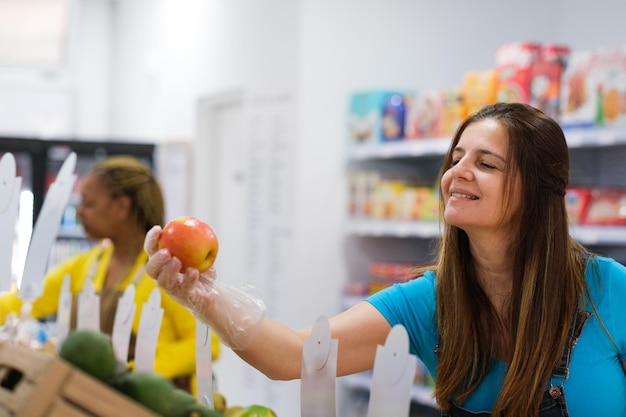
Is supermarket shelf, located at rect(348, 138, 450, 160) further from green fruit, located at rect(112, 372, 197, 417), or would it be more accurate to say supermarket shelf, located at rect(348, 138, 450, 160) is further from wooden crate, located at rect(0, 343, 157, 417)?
wooden crate, located at rect(0, 343, 157, 417)

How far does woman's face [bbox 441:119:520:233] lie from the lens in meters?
2.03

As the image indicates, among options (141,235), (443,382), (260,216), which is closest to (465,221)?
(443,382)

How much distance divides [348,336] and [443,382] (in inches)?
9.3

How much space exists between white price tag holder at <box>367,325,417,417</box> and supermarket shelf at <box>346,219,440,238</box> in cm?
306

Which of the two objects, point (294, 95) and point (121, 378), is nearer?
point (121, 378)

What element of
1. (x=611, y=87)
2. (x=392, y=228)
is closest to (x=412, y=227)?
(x=392, y=228)

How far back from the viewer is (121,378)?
1456 mm

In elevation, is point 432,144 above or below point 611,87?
below

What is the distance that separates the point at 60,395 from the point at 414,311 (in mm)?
1068

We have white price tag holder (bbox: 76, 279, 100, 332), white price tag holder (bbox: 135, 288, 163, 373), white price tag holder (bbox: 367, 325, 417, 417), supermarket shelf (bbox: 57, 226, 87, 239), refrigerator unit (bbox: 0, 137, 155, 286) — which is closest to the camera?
white price tag holder (bbox: 367, 325, 417, 417)

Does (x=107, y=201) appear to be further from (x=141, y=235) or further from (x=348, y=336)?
(x=348, y=336)

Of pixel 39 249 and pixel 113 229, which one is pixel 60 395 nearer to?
pixel 39 249

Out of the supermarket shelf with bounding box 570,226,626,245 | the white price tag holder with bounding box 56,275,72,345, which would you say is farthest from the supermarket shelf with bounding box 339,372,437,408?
the white price tag holder with bounding box 56,275,72,345

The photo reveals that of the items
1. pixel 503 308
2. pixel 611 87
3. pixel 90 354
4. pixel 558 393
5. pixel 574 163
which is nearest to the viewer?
pixel 90 354
